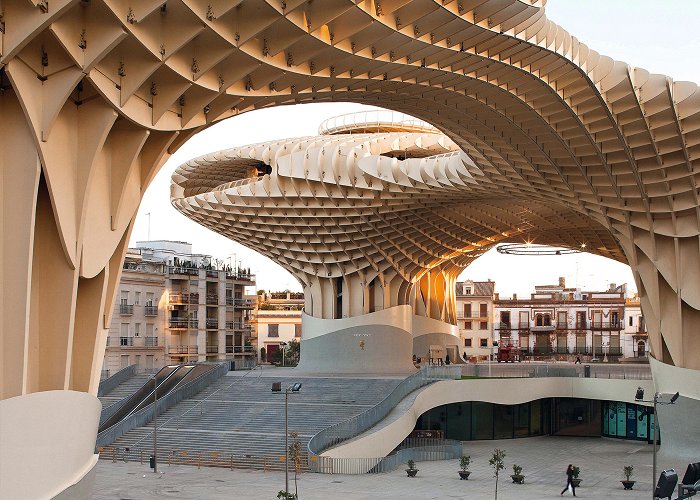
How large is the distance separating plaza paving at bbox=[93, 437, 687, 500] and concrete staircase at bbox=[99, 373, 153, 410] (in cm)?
1204

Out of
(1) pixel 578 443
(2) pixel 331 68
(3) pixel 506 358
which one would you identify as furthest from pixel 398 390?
(3) pixel 506 358

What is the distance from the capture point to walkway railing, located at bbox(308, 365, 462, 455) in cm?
4053

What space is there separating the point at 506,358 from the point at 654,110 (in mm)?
73377

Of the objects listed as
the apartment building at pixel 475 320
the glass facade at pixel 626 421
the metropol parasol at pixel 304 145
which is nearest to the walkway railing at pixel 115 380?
the metropol parasol at pixel 304 145

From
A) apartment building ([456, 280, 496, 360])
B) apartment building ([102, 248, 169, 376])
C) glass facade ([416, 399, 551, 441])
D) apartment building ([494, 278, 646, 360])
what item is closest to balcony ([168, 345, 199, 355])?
apartment building ([102, 248, 169, 376])

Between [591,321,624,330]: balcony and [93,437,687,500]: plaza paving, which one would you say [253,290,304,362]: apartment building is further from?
[93,437,687,500]: plaza paving

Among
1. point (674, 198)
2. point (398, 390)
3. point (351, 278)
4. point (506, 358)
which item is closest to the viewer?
point (674, 198)

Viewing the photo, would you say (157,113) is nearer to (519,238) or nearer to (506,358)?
(519,238)

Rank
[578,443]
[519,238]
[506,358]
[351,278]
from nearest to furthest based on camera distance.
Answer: [578,443] < [351,278] < [519,238] < [506,358]

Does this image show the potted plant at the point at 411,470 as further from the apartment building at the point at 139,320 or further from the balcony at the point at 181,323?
the balcony at the point at 181,323

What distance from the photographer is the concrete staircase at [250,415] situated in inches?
1740

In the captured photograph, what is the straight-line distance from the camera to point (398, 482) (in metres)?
36.2

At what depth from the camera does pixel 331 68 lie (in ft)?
83.4

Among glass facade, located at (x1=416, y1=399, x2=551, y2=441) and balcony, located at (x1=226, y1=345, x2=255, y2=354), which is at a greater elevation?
balcony, located at (x1=226, y1=345, x2=255, y2=354)
